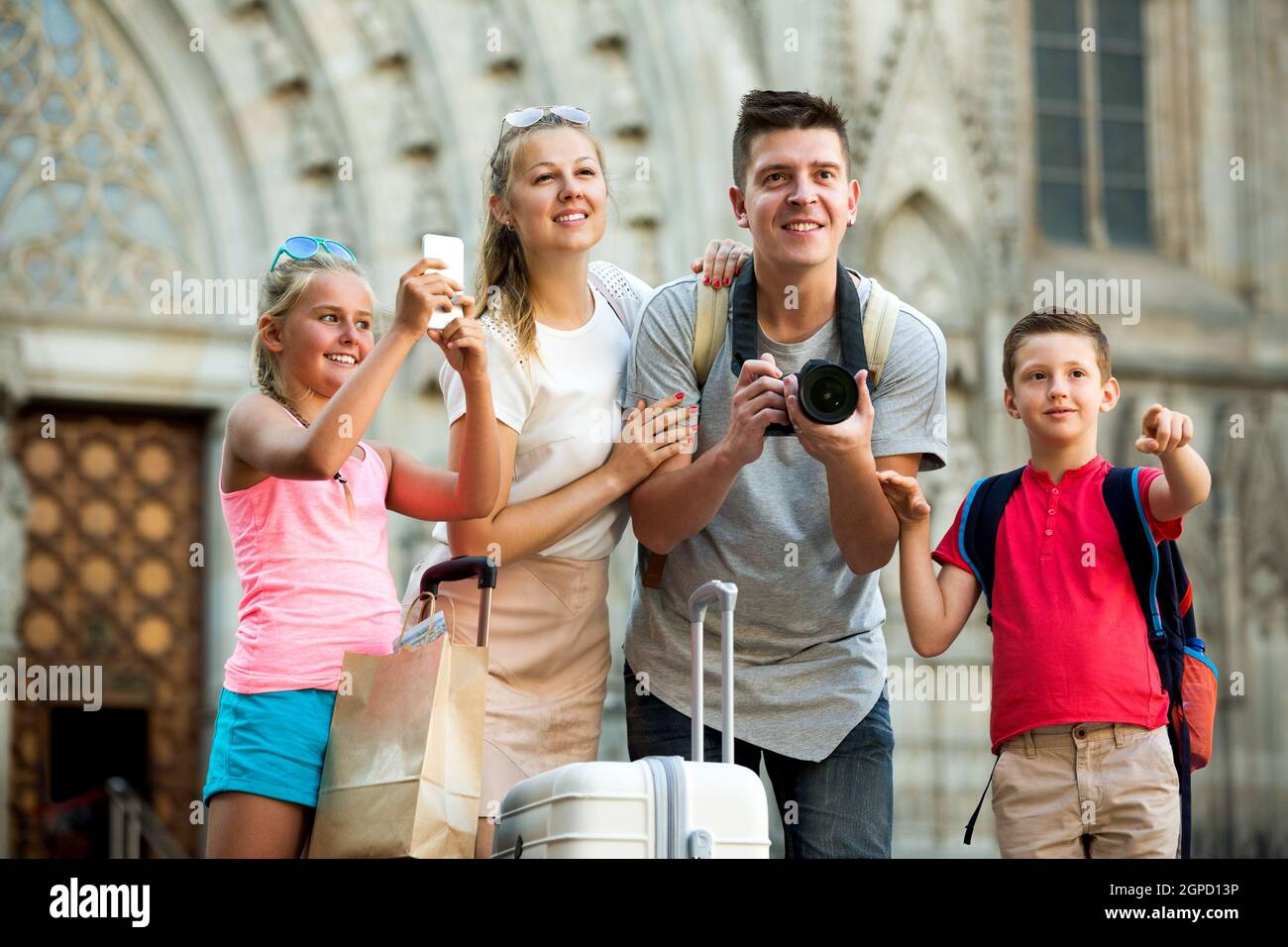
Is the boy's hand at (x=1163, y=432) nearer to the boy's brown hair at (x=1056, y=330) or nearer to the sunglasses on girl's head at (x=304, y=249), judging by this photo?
the boy's brown hair at (x=1056, y=330)

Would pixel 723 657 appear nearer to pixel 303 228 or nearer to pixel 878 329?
pixel 878 329

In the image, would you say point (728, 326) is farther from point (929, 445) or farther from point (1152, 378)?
point (1152, 378)

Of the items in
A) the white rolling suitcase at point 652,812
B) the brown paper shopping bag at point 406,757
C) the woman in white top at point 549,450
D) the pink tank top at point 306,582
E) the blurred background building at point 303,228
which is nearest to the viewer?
the white rolling suitcase at point 652,812

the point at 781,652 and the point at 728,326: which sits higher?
the point at 728,326

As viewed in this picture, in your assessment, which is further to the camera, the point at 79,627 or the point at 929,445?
the point at 79,627

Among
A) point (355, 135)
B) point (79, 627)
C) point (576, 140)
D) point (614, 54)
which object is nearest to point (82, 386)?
point (79, 627)

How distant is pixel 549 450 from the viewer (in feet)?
12.4

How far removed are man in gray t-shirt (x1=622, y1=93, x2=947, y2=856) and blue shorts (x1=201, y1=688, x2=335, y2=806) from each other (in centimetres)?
63

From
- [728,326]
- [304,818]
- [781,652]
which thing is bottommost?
[304,818]

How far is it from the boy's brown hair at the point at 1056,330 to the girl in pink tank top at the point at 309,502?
102cm

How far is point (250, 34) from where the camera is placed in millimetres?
10195

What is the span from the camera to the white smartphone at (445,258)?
3.43 metres

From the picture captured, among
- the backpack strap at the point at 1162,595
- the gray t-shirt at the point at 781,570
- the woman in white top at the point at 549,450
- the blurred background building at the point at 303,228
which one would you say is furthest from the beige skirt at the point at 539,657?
the blurred background building at the point at 303,228

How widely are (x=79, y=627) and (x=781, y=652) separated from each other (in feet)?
22.4
